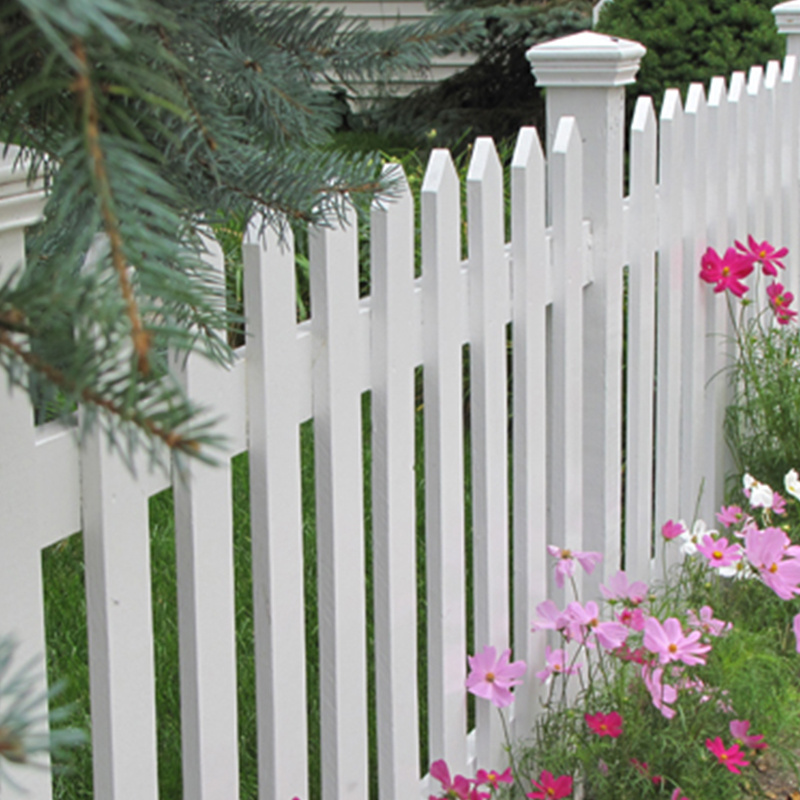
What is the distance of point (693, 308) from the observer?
2.91m

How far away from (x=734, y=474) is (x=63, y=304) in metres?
2.94

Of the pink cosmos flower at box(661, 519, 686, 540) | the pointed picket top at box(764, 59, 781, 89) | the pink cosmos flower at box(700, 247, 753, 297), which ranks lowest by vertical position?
the pink cosmos flower at box(661, 519, 686, 540)

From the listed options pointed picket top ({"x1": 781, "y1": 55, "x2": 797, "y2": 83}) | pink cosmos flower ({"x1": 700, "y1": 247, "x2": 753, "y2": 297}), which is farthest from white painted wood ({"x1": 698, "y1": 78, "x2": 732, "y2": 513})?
pointed picket top ({"x1": 781, "y1": 55, "x2": 797, "y2": 83})

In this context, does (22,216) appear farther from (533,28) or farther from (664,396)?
(533,28)

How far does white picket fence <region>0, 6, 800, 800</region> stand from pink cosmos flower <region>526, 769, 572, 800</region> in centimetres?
20

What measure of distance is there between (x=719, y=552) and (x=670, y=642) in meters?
0.33

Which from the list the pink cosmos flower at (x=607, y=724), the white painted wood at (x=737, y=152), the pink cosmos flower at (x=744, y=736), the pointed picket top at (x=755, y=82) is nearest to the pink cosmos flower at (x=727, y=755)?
the pink cosmos flower at (x=744, y=736)

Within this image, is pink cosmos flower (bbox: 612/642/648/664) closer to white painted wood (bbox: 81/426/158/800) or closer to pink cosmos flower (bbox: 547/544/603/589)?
pink cosmos flower (bbox: 547/544/603/589)

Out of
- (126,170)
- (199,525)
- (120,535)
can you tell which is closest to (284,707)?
(199,525)

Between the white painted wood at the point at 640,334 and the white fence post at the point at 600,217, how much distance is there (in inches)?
3.6

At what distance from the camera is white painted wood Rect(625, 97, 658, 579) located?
2.58 m

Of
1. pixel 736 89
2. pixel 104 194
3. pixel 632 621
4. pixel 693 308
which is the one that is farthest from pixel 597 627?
pixel 104 194

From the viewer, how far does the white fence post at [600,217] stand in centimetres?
241

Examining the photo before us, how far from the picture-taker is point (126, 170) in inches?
24.8
